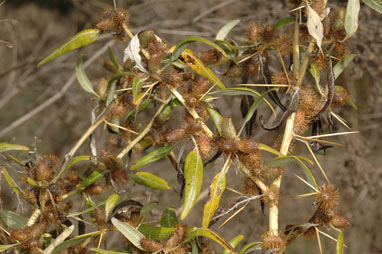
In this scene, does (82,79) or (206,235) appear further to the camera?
(82,79)

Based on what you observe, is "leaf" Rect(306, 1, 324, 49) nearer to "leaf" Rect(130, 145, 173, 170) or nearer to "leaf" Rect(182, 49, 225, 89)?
"leaf" Rect(182, 49, 225, 89)

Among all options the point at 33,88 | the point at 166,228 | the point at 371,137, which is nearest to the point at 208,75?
the point at 166,228

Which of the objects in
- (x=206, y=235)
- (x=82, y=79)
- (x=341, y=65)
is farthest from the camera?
(x=82, y=79)

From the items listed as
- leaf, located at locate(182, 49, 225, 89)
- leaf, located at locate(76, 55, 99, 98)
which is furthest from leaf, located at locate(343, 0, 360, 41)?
leaf, located at locate(76, 55, 99, 98)

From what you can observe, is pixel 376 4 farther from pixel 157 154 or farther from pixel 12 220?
pixel 12 220

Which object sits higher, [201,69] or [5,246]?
[201,69]

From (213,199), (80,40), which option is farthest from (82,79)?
(213,199)
